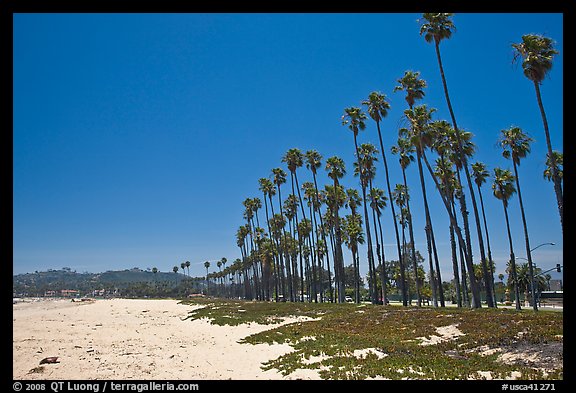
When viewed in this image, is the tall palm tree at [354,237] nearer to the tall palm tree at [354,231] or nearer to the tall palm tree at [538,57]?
the tall palm tree at [354,231]

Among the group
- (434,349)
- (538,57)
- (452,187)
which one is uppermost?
(538,57)

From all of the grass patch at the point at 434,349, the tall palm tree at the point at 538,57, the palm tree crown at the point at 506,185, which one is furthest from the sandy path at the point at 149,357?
the palm tree crown at the point at 506,185

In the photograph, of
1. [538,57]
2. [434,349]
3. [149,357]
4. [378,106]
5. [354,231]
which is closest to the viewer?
[434,349]

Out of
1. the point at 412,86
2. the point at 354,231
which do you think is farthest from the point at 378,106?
the point at 354,231

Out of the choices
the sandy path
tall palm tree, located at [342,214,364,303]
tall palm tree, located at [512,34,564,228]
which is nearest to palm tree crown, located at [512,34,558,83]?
tall palm tree, located at [512,34,564,228]

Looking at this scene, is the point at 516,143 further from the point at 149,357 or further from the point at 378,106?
the point at 149,357

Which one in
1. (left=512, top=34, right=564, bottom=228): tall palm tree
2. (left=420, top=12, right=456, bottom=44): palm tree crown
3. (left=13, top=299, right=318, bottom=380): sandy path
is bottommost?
(left=13, top=299, right=318, bottom=380): sandy path

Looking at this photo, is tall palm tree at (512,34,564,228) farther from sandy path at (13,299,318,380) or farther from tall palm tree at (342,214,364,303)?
tall palm tree at (342,214,364,303)

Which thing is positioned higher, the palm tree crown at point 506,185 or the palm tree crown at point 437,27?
the palm tree crown at point 437,27

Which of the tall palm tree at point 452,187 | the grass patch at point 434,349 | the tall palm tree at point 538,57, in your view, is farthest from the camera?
the tall palm tree at point 452,187

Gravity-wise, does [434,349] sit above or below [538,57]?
below
